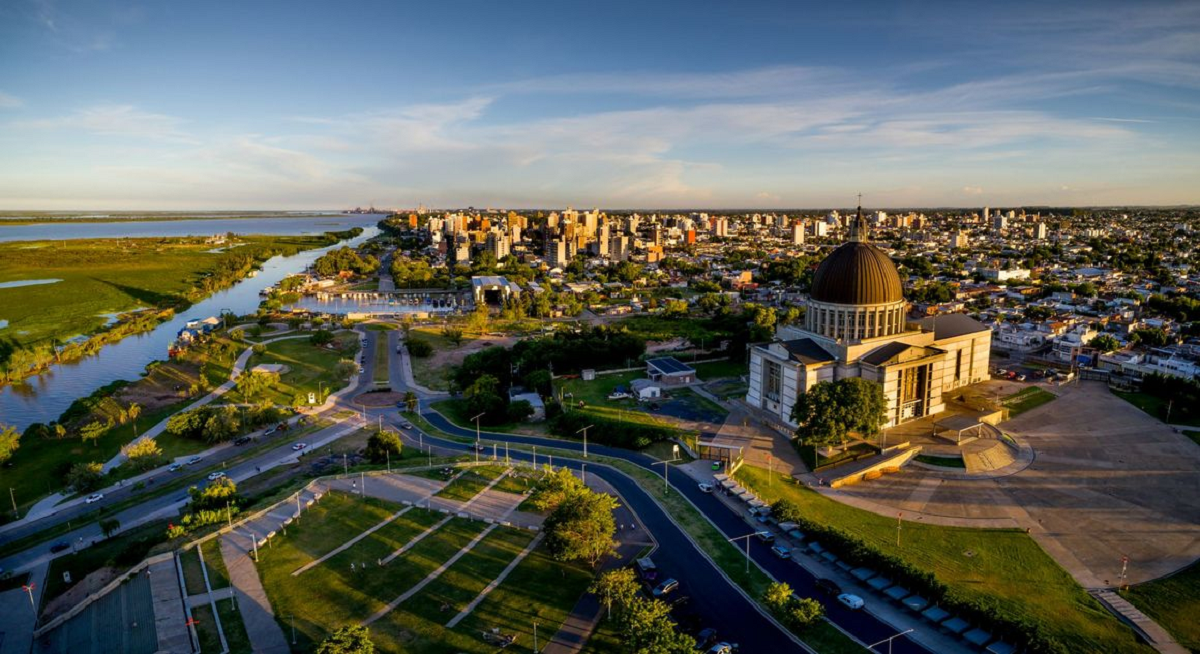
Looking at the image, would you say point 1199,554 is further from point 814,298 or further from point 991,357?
point 991,357

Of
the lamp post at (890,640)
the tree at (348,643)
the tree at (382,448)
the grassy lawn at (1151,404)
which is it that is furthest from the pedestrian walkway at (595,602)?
the grassy lawn at (1151,404)

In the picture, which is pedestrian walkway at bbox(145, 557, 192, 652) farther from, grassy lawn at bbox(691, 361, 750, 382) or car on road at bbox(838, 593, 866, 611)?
grassy lawn at bbox(691, 361, 750, 382)

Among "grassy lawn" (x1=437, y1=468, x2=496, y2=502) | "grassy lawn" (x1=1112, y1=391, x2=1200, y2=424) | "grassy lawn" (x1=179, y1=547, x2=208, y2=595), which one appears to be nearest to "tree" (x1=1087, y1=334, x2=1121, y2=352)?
"grassy lawn" (x1=1112, y1=391, x2=1200, y2=424)

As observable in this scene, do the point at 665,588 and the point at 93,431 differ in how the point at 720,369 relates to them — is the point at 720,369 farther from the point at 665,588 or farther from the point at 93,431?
the point at 93,431

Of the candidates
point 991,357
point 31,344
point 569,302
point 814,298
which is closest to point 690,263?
point 569,302

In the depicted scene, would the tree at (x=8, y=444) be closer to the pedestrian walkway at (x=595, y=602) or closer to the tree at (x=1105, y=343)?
the pedestrian walkway at (x=595, y=602)

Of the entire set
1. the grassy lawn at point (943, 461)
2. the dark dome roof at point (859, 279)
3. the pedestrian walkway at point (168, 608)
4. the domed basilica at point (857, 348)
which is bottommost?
the pedestrian walkway at point (168, 608)

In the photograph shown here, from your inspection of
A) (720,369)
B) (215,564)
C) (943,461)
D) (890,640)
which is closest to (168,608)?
(215,564)
